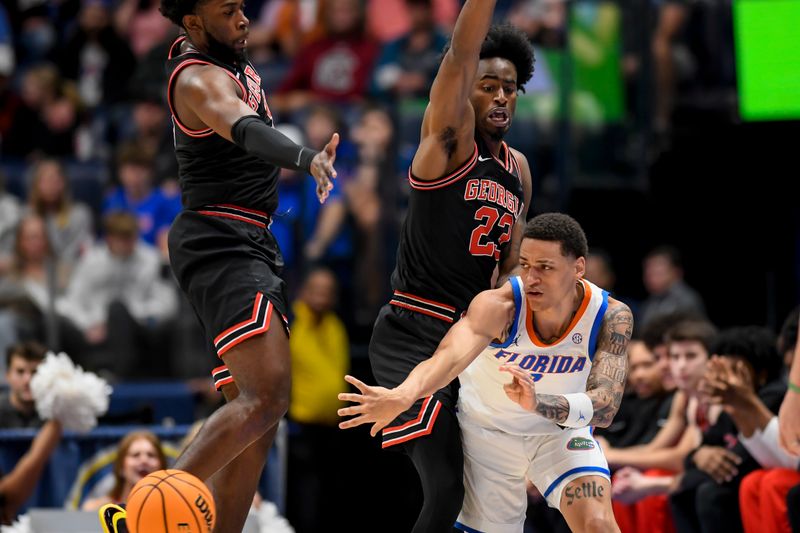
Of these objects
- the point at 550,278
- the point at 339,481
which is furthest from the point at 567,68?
the point at 550,278

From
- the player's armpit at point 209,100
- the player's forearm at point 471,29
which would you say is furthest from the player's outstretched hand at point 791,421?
the player's armpit at point 209,100

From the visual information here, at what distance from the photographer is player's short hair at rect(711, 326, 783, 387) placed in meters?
7.63

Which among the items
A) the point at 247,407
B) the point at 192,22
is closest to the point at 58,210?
the point at 192,22

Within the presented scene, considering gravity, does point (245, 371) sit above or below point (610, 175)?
below

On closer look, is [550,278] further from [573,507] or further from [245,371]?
[245,371]

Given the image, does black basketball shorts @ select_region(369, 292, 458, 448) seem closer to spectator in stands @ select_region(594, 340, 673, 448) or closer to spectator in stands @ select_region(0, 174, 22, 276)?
spectator in stands @ select_region(594, 340, 673, 448)

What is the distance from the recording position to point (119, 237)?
1085 centimetres

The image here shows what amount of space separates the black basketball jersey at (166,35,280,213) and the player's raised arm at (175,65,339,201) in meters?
0.07

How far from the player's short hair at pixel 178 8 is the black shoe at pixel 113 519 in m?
2.15

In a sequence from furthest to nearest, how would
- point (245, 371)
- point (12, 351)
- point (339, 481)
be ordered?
1. point (339, 481)
2. point (12, 351)
3. point (245, 371)

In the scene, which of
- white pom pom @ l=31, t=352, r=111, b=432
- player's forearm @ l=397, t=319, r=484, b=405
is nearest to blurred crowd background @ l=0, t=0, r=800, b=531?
white pom pom @ l=31, t=352, r=111, b=432

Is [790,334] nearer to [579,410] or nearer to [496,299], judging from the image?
[579,410]

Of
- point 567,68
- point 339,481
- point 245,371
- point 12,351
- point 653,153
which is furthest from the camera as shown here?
point 653,153

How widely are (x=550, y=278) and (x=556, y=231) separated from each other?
0.21 metres
